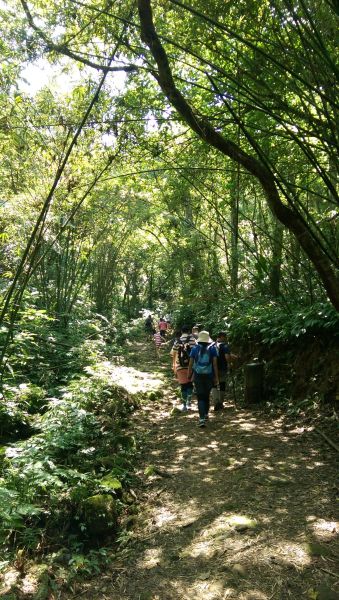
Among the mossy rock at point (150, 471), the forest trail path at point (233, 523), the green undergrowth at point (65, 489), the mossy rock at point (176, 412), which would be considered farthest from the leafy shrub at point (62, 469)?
the mossy rock at point (176, 412)

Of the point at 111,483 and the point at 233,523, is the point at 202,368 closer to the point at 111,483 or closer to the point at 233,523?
the point at 111,483

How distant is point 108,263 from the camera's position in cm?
1925

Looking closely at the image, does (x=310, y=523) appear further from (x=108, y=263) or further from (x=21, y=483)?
(x=108, y=263)

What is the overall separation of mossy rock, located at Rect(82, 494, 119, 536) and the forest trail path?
24 centimetres

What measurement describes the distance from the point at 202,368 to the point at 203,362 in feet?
0.31

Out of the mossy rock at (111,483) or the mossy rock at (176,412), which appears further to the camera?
the mossy rock at (176,412)

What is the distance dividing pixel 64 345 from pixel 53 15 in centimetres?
558

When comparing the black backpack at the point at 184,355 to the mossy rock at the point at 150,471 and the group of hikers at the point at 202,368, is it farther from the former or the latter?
the mossy rock at the point at 150,471

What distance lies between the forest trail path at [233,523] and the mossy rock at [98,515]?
0.24 meters

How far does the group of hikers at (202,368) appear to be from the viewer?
642cm

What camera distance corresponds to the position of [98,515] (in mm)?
3760

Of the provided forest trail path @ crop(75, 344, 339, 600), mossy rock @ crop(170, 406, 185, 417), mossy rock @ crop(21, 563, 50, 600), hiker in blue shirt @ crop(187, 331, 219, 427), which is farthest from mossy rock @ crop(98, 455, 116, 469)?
mossy rock @ crop(170, 406, 185, 417)

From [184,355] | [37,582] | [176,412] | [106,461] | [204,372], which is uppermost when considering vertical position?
[184,355]

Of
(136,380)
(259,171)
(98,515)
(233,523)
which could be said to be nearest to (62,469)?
(98,515)
